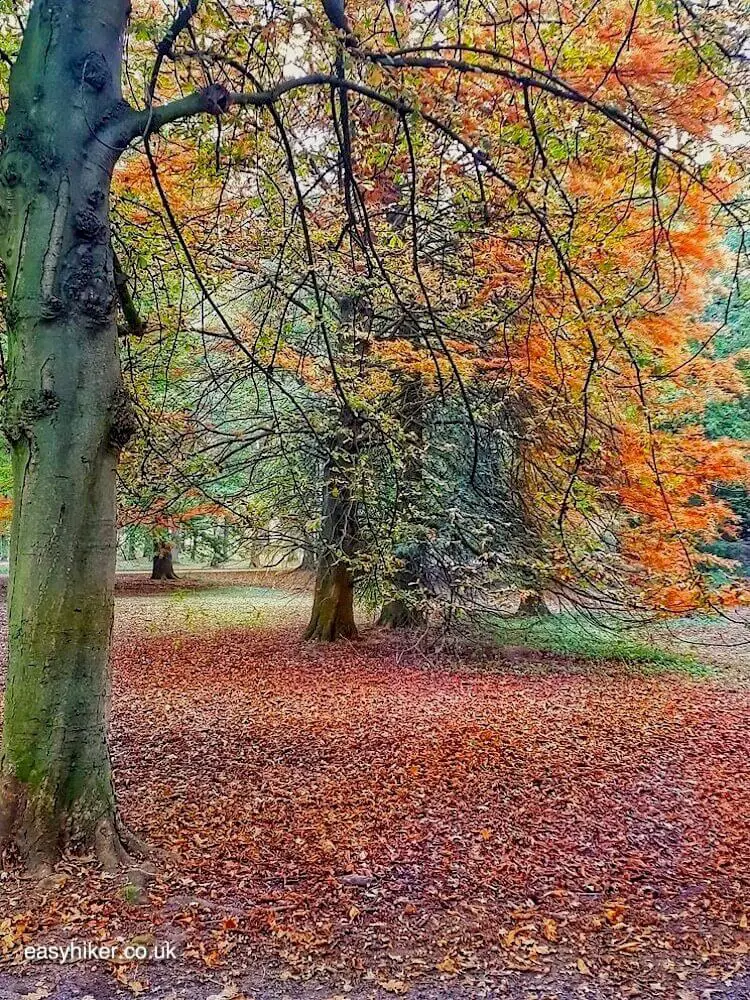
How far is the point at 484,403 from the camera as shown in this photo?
785cm

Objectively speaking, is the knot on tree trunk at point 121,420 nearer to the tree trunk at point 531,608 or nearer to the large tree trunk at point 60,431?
the large tree trunk at point 60,431

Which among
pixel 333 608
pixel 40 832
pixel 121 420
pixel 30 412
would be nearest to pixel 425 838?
pixel 40 832

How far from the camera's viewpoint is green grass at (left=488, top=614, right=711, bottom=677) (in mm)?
10719

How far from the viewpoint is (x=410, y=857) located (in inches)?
144

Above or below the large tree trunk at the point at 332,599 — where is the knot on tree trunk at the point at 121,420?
above

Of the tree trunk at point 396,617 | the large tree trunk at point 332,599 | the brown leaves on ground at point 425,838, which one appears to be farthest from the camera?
the tree trunk at point 396,617

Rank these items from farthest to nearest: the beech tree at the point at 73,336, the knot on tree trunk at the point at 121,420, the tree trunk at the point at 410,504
A: the tree trunk at the point at 410,504
the knot on tree trunk at the point at 121,420
the beech tree at the point at 73,336

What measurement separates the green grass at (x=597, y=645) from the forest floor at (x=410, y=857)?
9.66 ft

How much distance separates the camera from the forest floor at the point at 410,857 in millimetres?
2701

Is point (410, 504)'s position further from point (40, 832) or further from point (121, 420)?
point (40, 832)

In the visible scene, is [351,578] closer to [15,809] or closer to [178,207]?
[178,207]

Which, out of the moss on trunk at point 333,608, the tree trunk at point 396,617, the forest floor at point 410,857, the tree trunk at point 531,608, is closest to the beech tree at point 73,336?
the forest floor at point 410,857

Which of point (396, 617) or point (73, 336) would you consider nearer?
point (73, 336)

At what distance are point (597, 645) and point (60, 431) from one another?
9916mm
